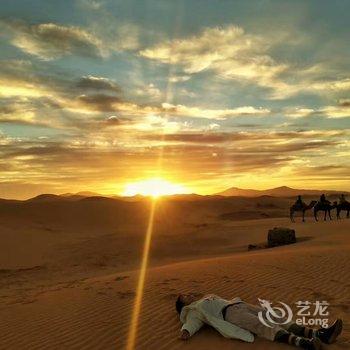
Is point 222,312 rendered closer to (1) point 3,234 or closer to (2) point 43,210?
(1) point 3,234

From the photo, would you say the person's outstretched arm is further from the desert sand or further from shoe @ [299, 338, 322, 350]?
shoe @ [299, 338, 322, 350]

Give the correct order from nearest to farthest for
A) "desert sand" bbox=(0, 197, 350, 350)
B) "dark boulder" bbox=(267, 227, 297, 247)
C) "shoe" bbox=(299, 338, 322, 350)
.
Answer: "shoe" bbox=(299, 338, 322, 350), "desert sand" bbox=(0, 197, 350, 350), "dark boulder" bbox=(267, 227, 297, 247)

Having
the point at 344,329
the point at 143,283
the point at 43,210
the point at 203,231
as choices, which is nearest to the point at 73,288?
the point at 143,283

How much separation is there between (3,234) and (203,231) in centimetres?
1185

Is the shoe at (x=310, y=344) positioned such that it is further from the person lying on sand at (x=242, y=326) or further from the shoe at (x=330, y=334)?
the shoe at (x=330, y=334)

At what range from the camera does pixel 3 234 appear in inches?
1027

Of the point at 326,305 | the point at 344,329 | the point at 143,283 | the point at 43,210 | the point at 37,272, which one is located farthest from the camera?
the point at 43,210

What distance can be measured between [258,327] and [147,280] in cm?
587

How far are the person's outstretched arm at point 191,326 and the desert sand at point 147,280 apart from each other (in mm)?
133

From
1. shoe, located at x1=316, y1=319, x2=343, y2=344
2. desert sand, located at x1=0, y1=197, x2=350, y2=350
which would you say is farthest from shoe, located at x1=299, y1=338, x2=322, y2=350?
desert sand, located at x1=0, y1=197, x2=350, y2=350

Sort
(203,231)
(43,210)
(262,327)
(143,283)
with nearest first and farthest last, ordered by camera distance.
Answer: (262,327) < (143,283) < (203,231) < (43,210)

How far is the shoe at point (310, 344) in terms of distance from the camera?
21.8ft

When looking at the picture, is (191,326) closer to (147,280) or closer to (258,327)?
(258,327)

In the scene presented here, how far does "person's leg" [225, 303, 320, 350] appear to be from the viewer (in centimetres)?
671
